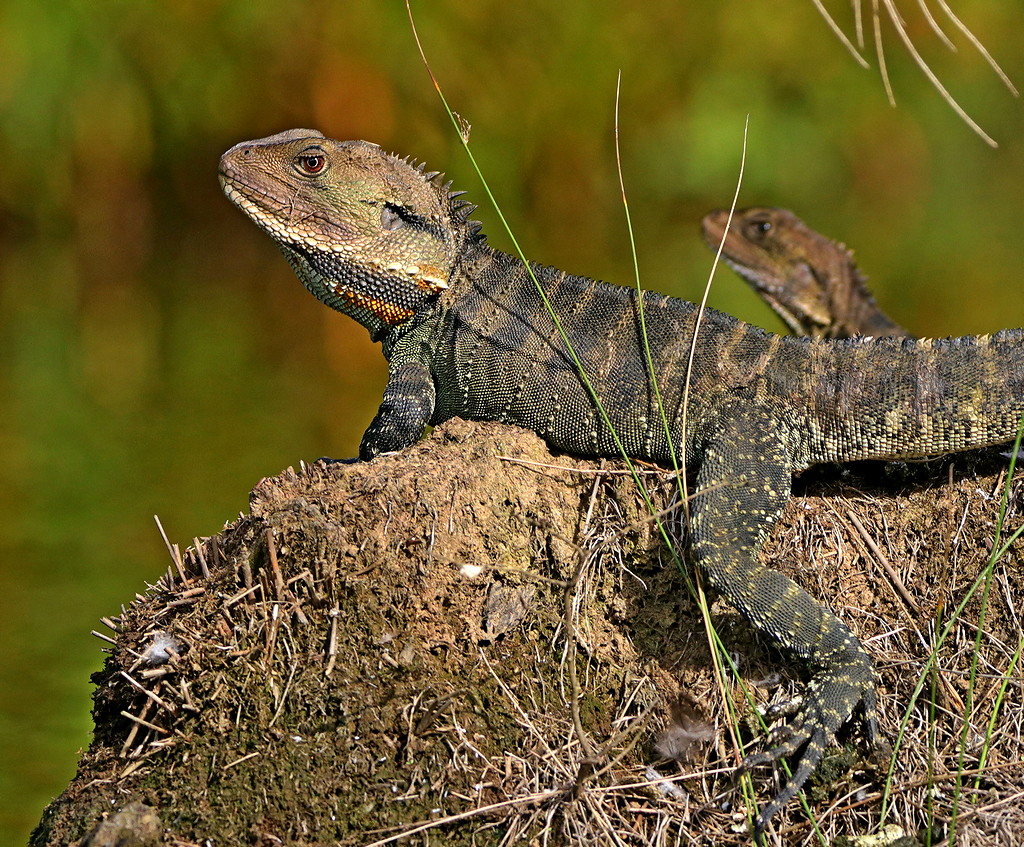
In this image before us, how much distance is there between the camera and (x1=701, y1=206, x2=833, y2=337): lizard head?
32.7 feet

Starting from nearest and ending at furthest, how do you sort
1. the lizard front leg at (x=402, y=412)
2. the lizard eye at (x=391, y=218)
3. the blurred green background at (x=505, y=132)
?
the lizard front leg at (x=402, y=412), the lizard eye at (x=391, y=218), the blurred green background at (x=505, y=132)

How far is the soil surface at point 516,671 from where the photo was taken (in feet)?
14.0

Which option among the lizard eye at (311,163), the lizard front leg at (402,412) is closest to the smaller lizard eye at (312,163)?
the lizard eye at (311,163)

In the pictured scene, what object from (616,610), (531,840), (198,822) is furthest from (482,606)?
(198,822)

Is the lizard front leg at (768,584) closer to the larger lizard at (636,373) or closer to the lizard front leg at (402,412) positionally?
the larger lizard at (636,373)

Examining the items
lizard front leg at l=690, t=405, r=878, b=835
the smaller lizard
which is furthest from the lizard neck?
the smaller lizard

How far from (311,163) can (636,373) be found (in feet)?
6.92

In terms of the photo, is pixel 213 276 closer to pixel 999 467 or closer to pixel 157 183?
pixel 157 183

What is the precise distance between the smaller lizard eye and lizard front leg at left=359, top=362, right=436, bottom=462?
45.4 inches

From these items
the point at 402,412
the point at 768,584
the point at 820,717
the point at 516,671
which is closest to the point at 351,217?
the point at 402,412

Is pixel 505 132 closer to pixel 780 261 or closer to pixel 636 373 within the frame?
pixel 780 261

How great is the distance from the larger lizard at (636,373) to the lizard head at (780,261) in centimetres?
451

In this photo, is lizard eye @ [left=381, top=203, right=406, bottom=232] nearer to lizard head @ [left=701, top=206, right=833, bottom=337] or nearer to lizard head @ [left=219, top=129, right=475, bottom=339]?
lizard head @ [left=219, top=129, right=475, bottom=339]

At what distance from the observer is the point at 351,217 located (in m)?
5.94
